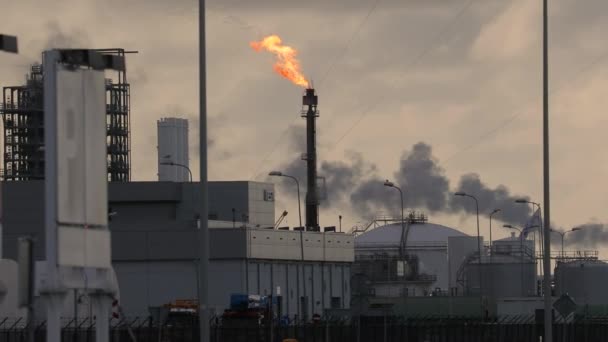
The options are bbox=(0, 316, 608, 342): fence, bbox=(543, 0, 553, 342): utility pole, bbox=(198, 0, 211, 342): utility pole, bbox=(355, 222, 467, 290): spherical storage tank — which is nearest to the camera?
bbox=(198, 0, 211, 342): utility pole

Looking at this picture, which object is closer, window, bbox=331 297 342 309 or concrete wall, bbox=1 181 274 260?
concrete wall, bbox=1 181 274 260

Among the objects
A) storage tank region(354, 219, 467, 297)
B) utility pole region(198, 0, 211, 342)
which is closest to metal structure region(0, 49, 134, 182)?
storage tank region(354, 219, 467, 297)

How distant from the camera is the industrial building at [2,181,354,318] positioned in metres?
95.4

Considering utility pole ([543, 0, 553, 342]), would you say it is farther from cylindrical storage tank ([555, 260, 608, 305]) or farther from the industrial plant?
cylindrical storage tank ([555, 260, 608, 305])

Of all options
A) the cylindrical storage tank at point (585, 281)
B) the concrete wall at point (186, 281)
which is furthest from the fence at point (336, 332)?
the cylindrical storage tank at point (585, 281)

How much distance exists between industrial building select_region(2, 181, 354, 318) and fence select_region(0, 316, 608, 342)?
30.4m

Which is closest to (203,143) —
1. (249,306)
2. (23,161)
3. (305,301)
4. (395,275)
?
(249,306)

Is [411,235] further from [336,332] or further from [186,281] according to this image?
[336,332]

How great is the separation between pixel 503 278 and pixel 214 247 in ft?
116

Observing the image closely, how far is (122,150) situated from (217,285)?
2507cm

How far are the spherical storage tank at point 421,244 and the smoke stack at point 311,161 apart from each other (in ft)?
74.2

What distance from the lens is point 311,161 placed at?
407 ft

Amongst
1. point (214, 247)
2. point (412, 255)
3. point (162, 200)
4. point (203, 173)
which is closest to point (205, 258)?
point (203, 173)

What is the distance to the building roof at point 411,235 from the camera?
150000mm
